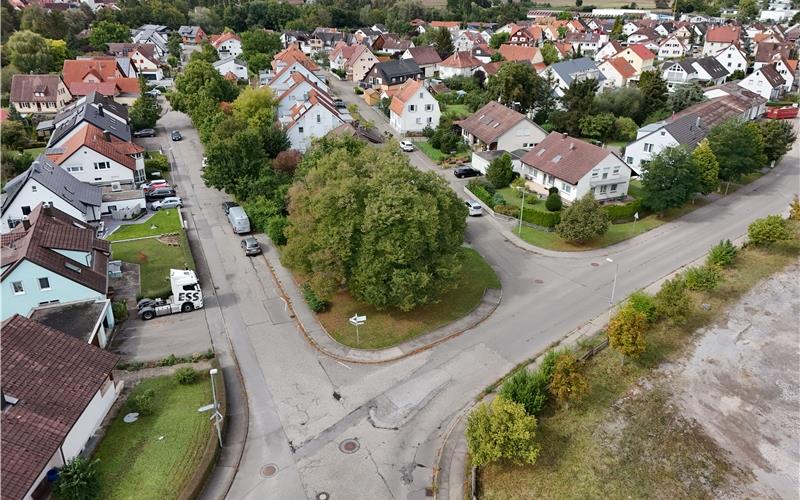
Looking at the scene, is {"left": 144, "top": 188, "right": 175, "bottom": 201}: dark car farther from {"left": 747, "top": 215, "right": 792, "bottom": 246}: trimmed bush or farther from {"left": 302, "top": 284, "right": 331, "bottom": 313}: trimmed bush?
{"left": 747, "top": 215, "right": 792, "bottom": 246}: trimmed bush

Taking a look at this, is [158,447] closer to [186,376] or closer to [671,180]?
[186,376]

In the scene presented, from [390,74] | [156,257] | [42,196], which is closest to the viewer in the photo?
[156,257]

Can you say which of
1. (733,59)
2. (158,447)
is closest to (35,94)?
(158,447)

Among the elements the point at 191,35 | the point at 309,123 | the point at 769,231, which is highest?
the point at 191,35

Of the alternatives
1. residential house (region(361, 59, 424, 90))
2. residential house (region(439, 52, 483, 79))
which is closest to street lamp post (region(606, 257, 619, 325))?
residential house (region(361, 59, 424, 90))

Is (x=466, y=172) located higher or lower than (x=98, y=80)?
lower

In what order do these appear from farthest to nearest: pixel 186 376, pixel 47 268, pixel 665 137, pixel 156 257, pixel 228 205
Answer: pixel 665 137, pixel 228 205, pixel 156 257, pixel 47 268, pixel 186 376

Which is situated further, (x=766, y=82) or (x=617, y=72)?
(x=617, y=72)
